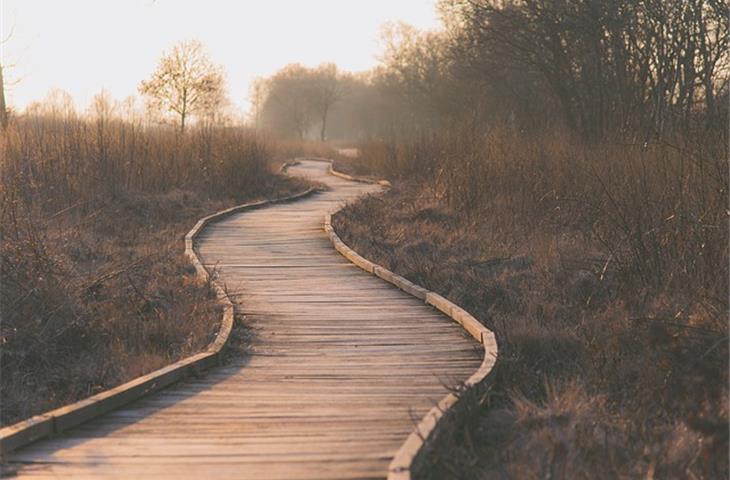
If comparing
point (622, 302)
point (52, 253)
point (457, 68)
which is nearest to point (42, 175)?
point (52, 253)

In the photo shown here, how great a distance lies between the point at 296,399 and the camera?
5105 mm

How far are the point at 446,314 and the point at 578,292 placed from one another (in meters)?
1.30

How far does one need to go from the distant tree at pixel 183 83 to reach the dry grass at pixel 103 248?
39.3 feet

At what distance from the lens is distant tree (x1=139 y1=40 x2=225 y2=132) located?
98.0ft

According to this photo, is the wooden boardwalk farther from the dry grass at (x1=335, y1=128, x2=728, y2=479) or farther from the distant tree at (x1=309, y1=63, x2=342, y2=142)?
the distant tree at (x1=309, y1=63, x2=342, y2=142)

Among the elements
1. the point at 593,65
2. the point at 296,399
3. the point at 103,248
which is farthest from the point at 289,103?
the point at 296,399

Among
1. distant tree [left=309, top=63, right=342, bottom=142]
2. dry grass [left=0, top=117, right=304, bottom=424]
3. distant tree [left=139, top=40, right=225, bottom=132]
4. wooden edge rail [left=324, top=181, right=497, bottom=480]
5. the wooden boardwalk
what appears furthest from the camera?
distant tree [left=309, top=63, right=342, bottom=142]

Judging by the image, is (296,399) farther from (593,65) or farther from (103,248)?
(593,65)

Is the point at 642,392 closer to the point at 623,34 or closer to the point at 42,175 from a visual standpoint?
the point at 42,175

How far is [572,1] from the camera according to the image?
1631 centimetres

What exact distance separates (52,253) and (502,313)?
3771mm

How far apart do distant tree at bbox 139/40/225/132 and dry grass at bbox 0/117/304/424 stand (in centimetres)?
1197

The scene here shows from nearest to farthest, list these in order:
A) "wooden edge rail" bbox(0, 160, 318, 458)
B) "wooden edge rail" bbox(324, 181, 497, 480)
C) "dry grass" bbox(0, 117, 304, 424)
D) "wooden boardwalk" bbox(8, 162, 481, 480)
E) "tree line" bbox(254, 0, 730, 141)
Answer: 1. "wooden edge rail" bbox(324, 181, 497, 480)
2. "wooden boardwalk" bbox(8, 162, 481, 480)
3. "wooden edge rail" bbox(0, 160, 318, 458)
4. "dry grass" bbox(0, 117, 304, 424)
5. "tree line" bbox(254, 0, 730, 141)

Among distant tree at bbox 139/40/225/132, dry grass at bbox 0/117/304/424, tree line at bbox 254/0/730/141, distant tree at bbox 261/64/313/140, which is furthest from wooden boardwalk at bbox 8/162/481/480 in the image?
distant tree at bbox 261/64/313/140
